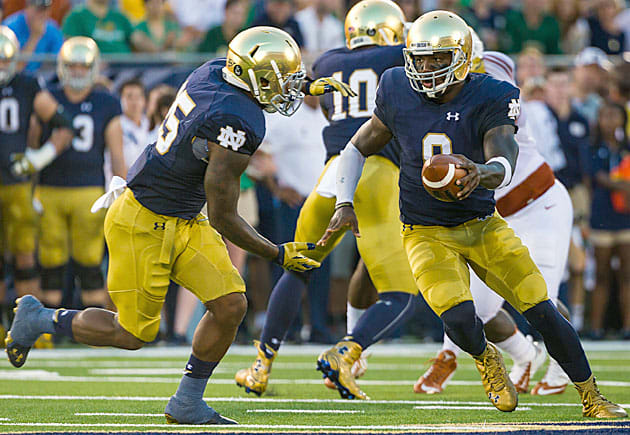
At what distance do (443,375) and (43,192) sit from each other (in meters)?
4.05

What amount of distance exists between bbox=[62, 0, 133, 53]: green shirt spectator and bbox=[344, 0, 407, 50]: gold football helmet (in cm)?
452

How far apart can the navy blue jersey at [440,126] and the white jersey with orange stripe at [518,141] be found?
3.34 feet

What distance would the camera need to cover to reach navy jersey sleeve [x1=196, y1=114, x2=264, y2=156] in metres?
4.43

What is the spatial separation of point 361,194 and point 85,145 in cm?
361

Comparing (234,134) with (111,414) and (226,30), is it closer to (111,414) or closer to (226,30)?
(111,414)

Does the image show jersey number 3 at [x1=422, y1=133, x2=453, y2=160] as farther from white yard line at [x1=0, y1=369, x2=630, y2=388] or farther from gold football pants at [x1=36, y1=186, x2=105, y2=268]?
gold football pants at [x1=36, y1=186, x2=105, y2=268]

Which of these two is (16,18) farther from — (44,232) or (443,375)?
(443,375)

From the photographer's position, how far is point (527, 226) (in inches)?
236

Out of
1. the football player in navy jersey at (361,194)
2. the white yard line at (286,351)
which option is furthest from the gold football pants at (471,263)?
the white yard line at (286,351)

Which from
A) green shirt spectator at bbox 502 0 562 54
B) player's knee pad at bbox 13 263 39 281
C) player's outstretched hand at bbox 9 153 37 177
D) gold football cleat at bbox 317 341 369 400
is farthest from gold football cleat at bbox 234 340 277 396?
green shirt spectator at bbox 502 0 562 54

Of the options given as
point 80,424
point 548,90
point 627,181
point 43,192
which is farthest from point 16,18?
point 80,424

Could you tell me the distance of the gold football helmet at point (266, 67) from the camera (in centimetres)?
465

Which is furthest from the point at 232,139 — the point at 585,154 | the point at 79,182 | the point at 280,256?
the point at 585,154

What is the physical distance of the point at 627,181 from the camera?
9617mm
